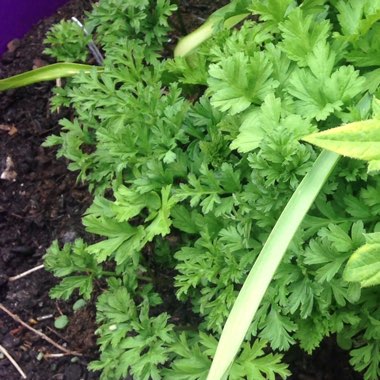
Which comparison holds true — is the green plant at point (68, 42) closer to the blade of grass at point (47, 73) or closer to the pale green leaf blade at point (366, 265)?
the blade of grass at point (47, 73)

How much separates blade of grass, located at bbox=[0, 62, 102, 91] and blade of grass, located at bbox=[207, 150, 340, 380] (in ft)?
2.82

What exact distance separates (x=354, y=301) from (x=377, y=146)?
1.21ft

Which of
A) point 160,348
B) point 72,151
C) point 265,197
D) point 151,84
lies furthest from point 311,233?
point 72,151

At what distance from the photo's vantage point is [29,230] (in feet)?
6.01

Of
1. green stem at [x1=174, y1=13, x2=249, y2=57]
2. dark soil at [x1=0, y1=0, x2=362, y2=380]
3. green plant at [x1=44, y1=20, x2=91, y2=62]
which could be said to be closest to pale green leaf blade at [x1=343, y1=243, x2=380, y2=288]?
dark soil at [x1=0, y1=0, x2=362, y2=380]

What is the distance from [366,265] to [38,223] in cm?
116

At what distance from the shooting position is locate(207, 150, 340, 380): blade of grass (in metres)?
0.97

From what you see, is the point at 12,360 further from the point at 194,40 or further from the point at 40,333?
the point at 194,40

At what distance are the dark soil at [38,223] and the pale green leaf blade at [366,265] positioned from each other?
2.12 feet

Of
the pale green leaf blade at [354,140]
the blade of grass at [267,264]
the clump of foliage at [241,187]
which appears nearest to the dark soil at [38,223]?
the clump of foliage at [241,187]

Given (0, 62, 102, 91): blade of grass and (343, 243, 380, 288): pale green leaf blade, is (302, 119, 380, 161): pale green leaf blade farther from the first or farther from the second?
(0, 62, 102, 91): blade of grass

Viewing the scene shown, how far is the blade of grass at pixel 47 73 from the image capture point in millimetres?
1722

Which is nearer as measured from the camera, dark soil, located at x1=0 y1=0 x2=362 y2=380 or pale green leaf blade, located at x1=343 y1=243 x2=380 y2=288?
pale green leaf blade, located at x1=343 y1=243 x2=380 y2=288

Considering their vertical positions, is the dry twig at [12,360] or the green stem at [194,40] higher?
the green stem at [194,40]
